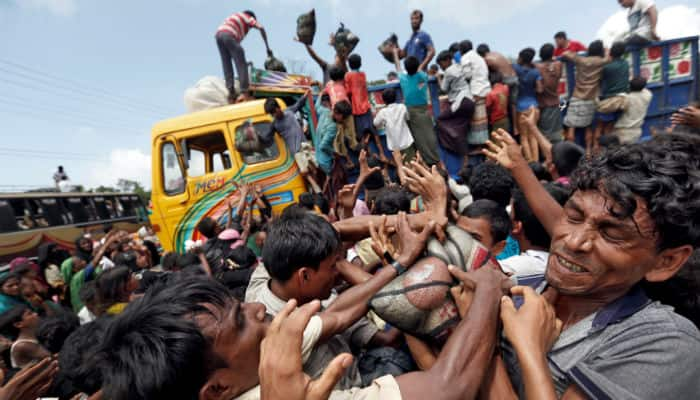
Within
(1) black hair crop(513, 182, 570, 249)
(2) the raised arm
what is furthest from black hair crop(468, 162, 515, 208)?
(2) the raised arm

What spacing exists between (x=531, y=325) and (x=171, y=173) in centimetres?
535

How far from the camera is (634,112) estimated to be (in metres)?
4.17

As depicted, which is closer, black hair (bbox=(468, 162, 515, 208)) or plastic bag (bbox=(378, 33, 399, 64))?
black hair (bbox=(468, 162, 515, 208))

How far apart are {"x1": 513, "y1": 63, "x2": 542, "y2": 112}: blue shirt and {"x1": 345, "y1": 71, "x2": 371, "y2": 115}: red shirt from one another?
204 centimetres

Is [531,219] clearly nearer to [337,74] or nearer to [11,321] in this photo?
[337,74]

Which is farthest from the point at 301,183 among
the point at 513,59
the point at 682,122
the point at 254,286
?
the point at 682,122

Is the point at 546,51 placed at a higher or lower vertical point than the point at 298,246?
higher

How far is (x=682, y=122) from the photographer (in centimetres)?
260

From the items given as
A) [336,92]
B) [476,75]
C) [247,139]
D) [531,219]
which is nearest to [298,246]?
[531,219]

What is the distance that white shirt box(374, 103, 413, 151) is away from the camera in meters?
4.19

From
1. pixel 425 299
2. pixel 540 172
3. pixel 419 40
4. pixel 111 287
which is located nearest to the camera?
pixel 425 299

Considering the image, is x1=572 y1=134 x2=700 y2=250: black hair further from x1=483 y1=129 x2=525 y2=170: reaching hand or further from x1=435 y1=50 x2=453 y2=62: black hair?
x1=435 y1=50 x2=453 y2=62: black hair

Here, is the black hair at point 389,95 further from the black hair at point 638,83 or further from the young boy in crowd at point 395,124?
the black hair at point 638,83

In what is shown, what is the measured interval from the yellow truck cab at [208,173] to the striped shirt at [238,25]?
1690mm
